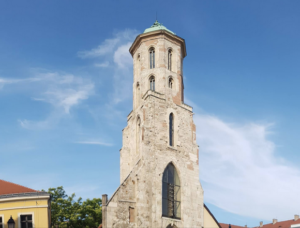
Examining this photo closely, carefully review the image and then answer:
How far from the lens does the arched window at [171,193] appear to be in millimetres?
34062

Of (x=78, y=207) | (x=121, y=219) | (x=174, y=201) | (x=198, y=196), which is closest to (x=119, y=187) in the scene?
(x=121, y=219)

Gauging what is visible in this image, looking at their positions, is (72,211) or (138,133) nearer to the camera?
(138,133)

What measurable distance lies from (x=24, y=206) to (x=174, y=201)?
1233cm

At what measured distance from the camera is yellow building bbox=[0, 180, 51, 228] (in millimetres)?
27656

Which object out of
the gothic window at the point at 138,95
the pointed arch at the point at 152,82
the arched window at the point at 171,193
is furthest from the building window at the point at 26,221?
the pointed arch at the point at 152,82

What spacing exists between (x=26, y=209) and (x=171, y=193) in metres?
12.0

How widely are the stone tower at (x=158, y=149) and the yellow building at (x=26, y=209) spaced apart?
16.5 ft

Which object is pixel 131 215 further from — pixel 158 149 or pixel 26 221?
pixel 26 221

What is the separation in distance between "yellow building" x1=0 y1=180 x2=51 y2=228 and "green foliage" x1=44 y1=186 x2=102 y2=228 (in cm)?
1488

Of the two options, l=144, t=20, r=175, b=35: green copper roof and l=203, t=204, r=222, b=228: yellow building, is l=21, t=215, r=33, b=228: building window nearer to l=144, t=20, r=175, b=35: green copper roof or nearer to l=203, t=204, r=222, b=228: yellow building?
l=203, t=204, r=222, b=228: yellow building

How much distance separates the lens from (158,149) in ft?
115

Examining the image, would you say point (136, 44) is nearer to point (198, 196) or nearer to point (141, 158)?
point (141, 158)

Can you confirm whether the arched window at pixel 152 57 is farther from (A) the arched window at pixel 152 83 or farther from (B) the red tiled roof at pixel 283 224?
(B) the red tiled roof at pixel 283 224

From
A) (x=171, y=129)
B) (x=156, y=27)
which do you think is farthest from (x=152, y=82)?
(x=156, y=27)
